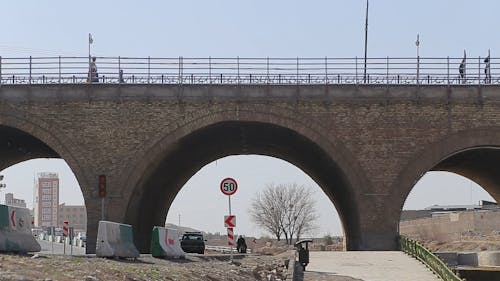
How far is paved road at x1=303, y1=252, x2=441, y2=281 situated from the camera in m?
24.5

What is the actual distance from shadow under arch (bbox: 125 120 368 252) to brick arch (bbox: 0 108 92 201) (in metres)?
2.63

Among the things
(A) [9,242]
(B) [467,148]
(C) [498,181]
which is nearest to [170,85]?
(B) [467,148]

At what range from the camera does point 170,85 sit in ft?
118

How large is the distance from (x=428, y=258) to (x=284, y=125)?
36.5 feet

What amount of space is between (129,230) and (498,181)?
81.9ft

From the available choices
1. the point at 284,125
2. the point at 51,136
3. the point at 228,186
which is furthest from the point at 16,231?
the point at 284,125

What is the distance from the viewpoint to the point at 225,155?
46.8 metres

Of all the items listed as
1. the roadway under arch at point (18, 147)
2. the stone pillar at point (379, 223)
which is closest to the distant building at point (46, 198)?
the roadway under arch at point (18, 147)

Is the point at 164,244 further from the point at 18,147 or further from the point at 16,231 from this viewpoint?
the point at 18,147

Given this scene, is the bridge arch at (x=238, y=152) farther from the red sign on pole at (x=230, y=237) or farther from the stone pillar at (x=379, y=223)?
the red sign on pole at (x=230, y=237)

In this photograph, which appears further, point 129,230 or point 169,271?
point 129,230

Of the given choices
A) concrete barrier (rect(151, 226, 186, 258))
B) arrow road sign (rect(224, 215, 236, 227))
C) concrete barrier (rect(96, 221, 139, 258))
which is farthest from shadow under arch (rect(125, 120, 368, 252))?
concrete barrier (rect(96, 221, 139, 258))

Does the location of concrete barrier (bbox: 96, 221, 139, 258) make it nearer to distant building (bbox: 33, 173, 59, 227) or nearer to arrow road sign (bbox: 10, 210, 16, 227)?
arrow road sign (bbox: 10, 210, 16, 227)

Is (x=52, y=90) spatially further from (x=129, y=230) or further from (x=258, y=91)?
(x=129, y=230)
